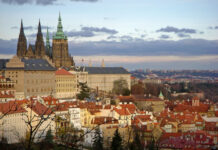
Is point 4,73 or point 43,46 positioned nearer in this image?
point 4,73

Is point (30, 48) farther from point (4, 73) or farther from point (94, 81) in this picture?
point (4, 73)

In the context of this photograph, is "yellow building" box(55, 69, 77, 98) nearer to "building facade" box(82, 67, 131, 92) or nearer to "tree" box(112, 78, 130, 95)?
"building facade" box(82, 67, 131, 92)

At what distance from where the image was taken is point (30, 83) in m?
84.4

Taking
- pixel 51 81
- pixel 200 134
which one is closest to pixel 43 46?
pixel 51 81

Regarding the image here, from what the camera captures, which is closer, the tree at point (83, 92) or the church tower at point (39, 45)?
the tree at point (83, 92)

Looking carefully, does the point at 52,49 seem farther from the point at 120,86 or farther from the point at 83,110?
the point at 83,110

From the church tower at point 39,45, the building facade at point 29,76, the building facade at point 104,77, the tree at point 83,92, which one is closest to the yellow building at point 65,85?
the tree at point 83,92

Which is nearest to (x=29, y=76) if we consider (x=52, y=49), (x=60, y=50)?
(x=60, y=50)

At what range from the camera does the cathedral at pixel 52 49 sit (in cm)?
12406

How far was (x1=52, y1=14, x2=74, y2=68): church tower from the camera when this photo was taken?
12900 centimetres

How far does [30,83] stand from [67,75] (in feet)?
51.3

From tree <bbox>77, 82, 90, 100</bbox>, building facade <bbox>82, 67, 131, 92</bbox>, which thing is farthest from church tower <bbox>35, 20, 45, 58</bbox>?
tree <bbox>77, 82, 90, 100</bbox>

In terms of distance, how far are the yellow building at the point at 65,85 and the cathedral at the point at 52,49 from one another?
26.8m

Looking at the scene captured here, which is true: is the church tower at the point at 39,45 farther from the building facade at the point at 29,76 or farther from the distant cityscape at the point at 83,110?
the building facade at the point at 29,76
